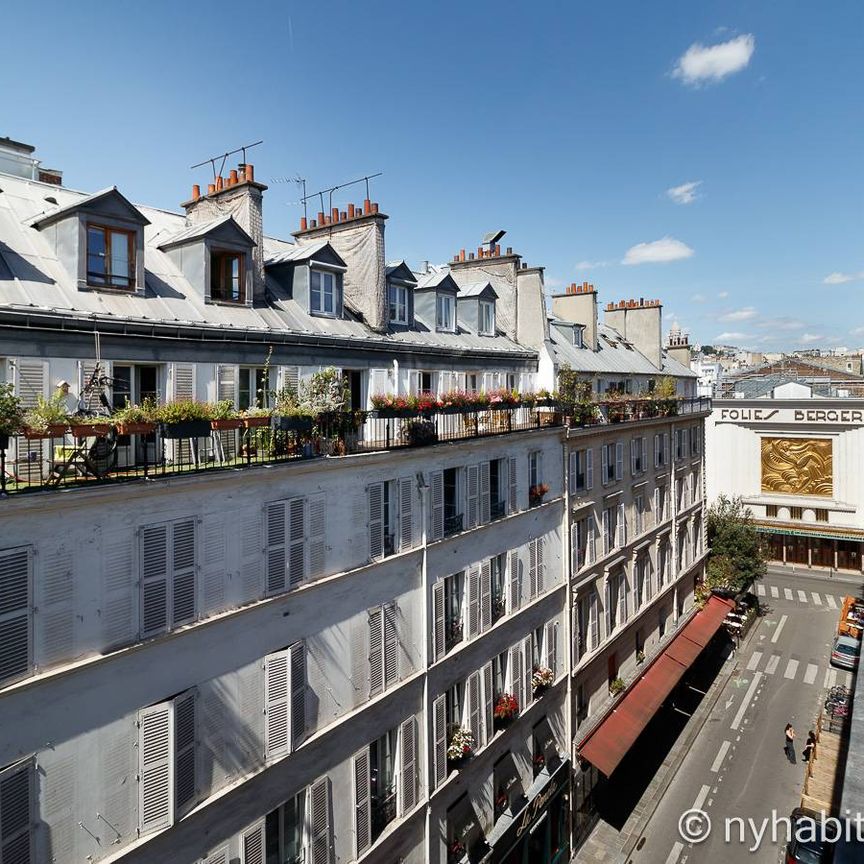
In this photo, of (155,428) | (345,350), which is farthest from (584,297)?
(155,428)

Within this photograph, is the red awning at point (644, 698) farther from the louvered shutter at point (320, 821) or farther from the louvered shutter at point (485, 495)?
the louvered shutter at point (320, 821)

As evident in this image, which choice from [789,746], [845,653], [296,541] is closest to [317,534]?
[296,541]

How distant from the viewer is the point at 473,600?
56.2 feet

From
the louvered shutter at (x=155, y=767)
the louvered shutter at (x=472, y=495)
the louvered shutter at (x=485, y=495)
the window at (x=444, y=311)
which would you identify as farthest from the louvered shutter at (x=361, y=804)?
the window at (x=444, y=311)

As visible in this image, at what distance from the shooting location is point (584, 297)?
33.3 meters

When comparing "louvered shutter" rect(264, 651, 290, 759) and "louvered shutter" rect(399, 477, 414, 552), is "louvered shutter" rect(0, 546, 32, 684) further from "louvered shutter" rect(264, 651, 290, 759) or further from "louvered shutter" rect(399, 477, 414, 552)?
"louvered shutter" rect(399, 477, 414, 552)

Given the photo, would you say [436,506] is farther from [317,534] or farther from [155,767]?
[155,767]

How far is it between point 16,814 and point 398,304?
16.1 m

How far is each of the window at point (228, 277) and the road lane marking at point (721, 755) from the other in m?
26.1

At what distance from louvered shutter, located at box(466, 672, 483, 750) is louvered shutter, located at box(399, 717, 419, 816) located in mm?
2437

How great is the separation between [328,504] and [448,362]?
8589 millimetres

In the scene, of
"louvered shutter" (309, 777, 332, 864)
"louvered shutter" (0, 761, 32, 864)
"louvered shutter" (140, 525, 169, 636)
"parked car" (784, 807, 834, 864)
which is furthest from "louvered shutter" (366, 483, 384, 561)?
"parked car" (784, 807, 834, 864)

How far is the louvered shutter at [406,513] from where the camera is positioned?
14.9m

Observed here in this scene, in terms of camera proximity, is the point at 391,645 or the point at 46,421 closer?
the point at 46,421
